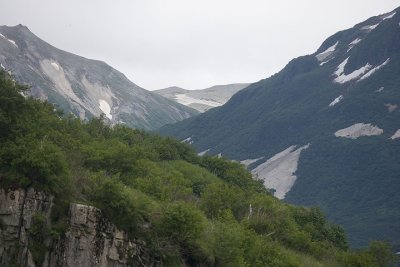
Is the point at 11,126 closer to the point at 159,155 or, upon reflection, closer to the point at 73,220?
the point at 73,220

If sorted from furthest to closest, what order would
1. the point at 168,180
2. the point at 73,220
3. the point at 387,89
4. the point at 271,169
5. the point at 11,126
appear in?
the point at 387,89 → the point at 271,169 → the point at 168,180 → the point at 11,126 → the point at 73,220

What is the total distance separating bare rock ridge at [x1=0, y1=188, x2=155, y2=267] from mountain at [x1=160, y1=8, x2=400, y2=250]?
74.4 meters

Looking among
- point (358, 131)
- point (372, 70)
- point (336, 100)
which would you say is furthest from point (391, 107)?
point (372, 70)

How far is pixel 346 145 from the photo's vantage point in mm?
153875

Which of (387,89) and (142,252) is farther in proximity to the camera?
(387,89)

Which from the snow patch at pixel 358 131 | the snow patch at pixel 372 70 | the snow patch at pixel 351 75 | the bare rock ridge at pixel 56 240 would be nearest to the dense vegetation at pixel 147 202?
the bare rock ridge at pixel 56 240

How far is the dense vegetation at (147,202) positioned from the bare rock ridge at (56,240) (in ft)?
1.28

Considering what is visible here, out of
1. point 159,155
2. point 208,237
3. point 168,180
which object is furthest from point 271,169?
point 208,237

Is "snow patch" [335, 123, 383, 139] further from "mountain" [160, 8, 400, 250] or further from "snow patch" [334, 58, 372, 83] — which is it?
"snow patch" [334, 58, 372, 83]

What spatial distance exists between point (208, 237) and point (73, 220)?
886 centimetres

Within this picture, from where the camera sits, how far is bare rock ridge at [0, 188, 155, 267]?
1203 inches

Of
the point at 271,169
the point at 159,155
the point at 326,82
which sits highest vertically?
the point at 326,82

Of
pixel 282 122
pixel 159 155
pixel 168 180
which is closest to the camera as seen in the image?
pixel 168 180

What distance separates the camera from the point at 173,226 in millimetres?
33094
